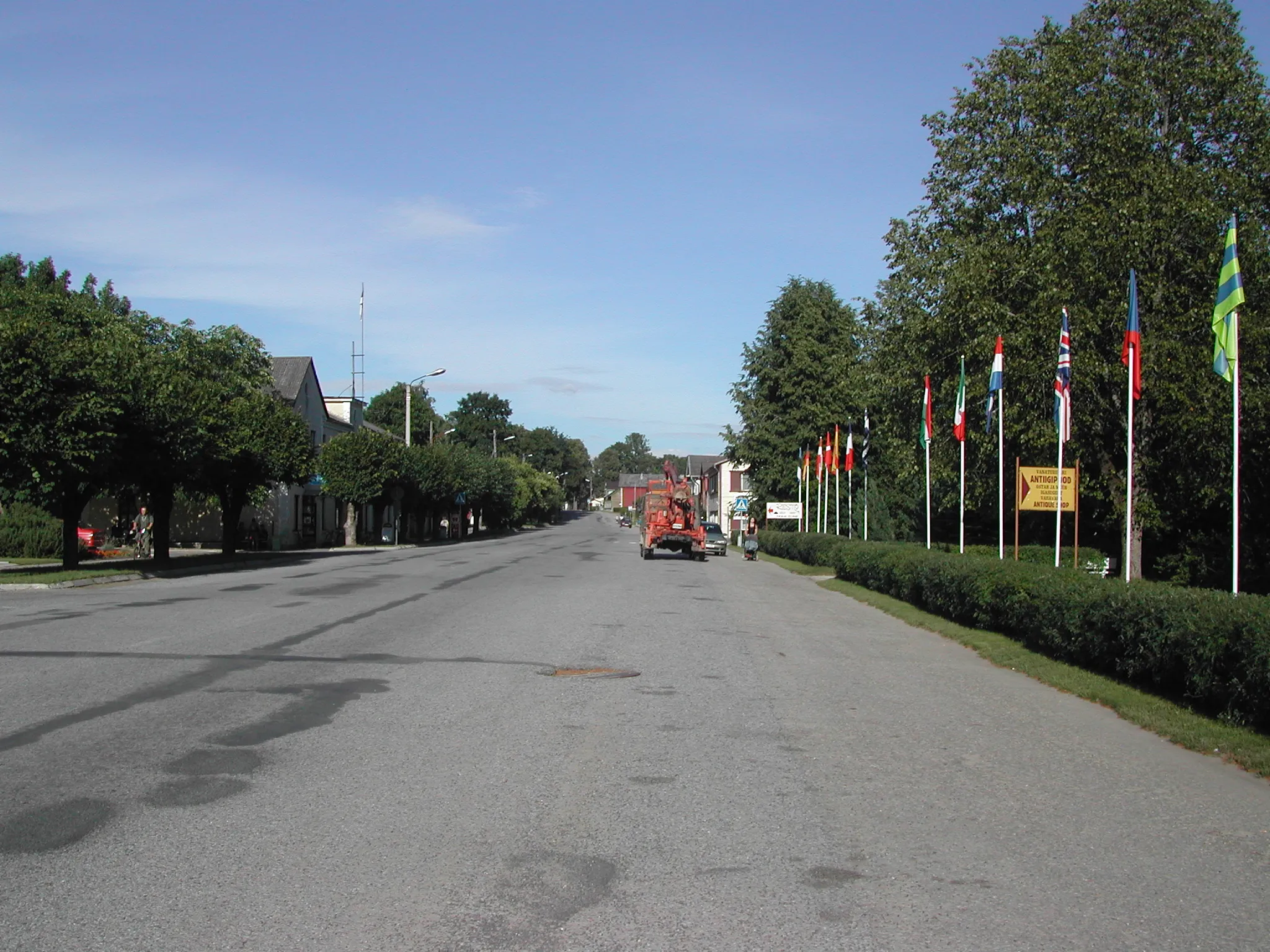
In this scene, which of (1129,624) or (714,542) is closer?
(1129,624)

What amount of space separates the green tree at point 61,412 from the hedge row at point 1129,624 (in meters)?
19.0

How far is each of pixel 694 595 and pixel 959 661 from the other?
34.1 ft

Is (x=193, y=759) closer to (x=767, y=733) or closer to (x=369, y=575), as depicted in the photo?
(x=767, y=733)

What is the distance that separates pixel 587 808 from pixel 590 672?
534 centimetres

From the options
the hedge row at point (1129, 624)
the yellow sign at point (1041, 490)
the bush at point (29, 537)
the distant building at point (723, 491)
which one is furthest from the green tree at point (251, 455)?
the distant building at point (723, 491)

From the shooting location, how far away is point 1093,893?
17.2ft

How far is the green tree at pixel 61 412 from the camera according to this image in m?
24.8

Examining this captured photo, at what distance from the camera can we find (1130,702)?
10.8 m

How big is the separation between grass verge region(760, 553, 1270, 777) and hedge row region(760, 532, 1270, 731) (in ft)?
0.68

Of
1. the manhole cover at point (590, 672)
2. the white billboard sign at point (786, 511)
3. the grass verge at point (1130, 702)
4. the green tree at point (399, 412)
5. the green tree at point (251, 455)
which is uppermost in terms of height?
the green tree at point (399, 412)

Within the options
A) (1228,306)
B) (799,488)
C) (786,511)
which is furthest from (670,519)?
(1228,306)

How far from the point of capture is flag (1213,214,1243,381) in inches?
519

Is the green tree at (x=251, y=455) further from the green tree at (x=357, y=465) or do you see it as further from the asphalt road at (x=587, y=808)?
the asphalt road at (x=587, y=808)

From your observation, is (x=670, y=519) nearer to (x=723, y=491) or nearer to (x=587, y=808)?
(x=587, y=808)
